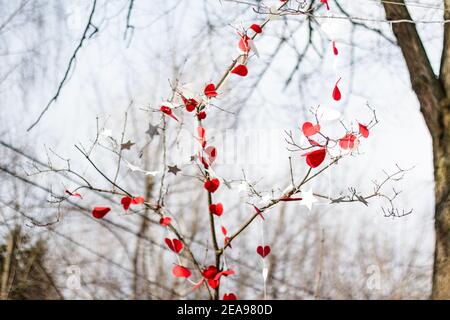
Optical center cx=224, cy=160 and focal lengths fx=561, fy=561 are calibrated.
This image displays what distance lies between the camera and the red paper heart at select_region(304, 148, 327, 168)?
1.24 meters

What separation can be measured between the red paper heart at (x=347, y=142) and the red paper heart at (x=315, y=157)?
0.04 m

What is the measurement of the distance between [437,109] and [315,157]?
139cm

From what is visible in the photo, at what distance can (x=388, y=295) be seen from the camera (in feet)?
13.5

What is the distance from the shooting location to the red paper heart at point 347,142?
1.25m

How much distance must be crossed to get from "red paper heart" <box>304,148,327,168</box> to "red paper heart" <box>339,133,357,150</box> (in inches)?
1.7

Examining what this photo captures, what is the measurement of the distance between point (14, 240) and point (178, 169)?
257 centimetres

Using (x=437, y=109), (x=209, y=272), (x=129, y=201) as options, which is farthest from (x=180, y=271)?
(x=437, y=109)

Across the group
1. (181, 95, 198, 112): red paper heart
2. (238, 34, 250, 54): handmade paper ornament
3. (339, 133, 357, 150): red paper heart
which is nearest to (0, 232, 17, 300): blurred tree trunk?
(181, 95, 198, 112): red paper heart

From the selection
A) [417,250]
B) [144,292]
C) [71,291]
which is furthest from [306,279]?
[71,291]

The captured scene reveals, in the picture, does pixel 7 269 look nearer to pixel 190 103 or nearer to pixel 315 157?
pixel 190 103

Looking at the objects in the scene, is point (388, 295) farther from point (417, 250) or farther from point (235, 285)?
point (235, 285)

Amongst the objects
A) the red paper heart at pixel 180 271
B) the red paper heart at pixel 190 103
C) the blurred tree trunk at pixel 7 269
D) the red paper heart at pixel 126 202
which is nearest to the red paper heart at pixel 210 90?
the red paper heart at pixel 190 103

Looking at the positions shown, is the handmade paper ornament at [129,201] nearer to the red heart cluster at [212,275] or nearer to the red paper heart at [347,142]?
the red heart cluster at [212,275]

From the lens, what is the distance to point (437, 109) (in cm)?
242
